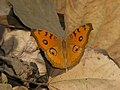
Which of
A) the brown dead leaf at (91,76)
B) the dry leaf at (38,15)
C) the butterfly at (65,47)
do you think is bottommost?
the brown dead leaf at (91,76)

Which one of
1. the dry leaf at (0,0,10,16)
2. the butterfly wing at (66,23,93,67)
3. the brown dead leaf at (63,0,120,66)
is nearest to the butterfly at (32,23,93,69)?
the butterfly wing at (66,23,93,67)

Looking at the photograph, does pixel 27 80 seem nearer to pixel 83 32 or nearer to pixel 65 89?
pixel 65 89

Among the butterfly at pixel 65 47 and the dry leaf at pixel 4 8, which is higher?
the dry leaf at pixel 4 8

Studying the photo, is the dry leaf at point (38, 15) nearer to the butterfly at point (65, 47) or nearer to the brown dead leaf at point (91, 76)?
the butterfly at point (65, 47)

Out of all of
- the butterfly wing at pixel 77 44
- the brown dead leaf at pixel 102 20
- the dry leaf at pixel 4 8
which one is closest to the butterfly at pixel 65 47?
the butterfly wing at pixel 77 44

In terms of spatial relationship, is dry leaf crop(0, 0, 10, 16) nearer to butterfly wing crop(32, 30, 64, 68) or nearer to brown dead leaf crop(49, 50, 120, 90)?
butterfly wing crop(32, 30, 64, 68)

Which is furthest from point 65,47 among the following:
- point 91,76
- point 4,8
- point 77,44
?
point 4,8
